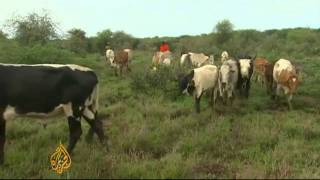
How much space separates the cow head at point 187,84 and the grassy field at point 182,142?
1.28 ft

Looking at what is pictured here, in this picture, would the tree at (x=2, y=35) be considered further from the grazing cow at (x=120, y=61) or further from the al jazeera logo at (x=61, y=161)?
the al jazeera logo at (x=61, y=161)

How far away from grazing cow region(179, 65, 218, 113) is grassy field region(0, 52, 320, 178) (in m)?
0.43

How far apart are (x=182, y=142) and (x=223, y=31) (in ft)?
143

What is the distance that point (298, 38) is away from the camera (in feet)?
167

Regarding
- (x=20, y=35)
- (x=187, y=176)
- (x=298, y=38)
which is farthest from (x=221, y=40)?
(x=187, y=176)

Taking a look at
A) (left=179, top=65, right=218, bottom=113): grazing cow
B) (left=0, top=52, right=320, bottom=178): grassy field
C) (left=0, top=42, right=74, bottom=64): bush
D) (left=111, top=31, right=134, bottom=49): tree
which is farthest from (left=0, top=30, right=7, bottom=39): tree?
(left=179, top=65, right=218, bottom=113): grazing cow

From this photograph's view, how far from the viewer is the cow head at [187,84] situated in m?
15.1

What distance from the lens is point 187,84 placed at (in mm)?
15117

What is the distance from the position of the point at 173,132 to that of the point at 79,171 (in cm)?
351

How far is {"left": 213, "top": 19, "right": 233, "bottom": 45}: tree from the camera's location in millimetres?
52406

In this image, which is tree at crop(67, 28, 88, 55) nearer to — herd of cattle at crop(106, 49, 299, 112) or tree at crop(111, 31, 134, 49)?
tree at crop(111, 31, 134, 49)

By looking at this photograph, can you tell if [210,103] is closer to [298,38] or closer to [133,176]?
[133,176]

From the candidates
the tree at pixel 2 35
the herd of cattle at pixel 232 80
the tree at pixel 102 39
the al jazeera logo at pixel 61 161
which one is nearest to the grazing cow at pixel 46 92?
the al jazeera logo at pixel 61 161

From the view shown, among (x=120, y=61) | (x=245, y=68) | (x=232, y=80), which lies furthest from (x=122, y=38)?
(x=232, y=80)
